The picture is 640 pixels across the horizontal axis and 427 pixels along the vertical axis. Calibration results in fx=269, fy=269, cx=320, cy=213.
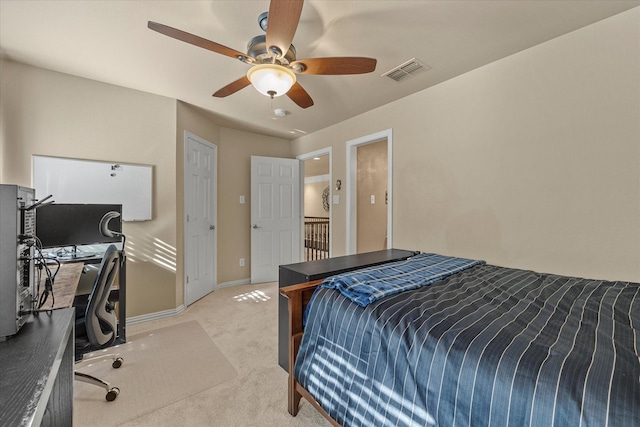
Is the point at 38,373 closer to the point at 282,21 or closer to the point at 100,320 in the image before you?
the point at 100,320

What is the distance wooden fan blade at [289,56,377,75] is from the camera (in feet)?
5.61

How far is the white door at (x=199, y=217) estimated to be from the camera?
3.37 meters

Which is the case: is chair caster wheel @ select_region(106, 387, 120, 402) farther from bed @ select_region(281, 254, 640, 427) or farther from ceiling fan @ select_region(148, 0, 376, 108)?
ceiling fan @ select_region(148, 0, 376, 108)

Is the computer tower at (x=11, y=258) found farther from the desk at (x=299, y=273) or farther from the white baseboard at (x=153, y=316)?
the white baseboard at (x=153, y=316)

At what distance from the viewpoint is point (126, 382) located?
1887 millimetres

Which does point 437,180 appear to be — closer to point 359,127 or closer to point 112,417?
point 359,127

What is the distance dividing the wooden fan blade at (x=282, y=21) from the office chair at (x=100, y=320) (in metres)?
1.55

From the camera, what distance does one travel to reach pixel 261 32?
1.87 metres

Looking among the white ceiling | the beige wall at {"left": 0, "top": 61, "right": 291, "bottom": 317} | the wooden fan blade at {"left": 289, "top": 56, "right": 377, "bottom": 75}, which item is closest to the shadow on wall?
the beige wall at {"left": 0, "top": 61, "right": 291, "bottom": 317}

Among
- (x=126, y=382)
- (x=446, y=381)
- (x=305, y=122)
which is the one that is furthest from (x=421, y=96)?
(x=126, y=382)

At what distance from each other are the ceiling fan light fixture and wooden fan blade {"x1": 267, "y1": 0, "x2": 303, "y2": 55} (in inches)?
5.9

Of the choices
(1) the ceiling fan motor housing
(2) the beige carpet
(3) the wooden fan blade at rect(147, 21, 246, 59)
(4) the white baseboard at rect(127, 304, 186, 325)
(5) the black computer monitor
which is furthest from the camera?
(4) the white baseboard at rect(127, 304, 186, 325)

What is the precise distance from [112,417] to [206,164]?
292 cm

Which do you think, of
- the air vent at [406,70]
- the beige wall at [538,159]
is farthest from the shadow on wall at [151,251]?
the air vent at [406,70]
